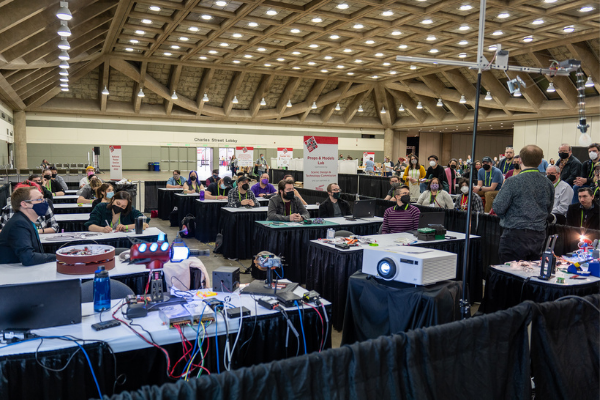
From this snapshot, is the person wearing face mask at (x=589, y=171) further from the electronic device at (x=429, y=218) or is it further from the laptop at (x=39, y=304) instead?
the laptop at (x=39, y=304)

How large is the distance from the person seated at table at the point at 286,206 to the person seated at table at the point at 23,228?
10.8 ft

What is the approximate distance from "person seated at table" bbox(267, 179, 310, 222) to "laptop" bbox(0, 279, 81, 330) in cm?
406

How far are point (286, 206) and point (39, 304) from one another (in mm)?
4508

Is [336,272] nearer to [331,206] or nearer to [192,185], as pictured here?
[331,206]

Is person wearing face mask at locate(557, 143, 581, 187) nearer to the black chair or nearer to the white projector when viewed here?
the white projector

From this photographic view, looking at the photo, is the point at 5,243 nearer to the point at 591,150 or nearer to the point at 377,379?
the point at 377,379

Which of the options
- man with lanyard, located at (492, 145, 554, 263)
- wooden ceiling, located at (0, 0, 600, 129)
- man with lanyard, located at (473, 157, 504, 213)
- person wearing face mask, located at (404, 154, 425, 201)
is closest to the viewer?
man with lanyard, located at (492, 145, 554, 263)

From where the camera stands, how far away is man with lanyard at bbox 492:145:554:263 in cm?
386

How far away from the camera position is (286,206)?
6.56 metres

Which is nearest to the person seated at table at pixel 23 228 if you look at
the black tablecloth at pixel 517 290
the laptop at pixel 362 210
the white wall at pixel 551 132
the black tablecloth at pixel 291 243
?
the black tablecloth at pixel 291 243

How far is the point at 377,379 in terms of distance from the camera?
5.56 ft

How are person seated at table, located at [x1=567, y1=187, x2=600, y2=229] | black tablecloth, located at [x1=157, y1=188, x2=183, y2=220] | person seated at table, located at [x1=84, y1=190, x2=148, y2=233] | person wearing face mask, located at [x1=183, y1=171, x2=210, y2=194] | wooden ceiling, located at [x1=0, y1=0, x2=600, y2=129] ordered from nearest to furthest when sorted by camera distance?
person seated at table, located at [x1=84, y1=190, x2=148, y2=233], person seated at table, located at [x1=567, y1=187, x2=600, y2=229], person wearing face mask, located at [x1=183, y1=171, x2=210, y2=194], black tablecloth, located at [x1=157, y1=188, x2=183, y2=220], wooden ceiling, located at [x1=0, y1=0, x2=600, y2=129]

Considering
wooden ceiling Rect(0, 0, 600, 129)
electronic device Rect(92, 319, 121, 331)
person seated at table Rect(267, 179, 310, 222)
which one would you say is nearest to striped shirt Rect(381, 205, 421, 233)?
person seated at table Rect(267, 179, 310, 222)

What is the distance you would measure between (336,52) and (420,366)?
16.1 metres
